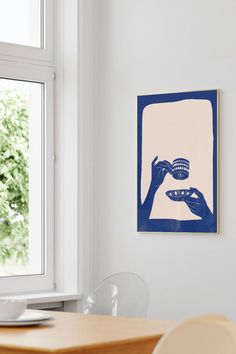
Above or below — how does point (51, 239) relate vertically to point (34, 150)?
below

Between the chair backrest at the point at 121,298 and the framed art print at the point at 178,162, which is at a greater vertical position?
the framed art print at the point at 178,162

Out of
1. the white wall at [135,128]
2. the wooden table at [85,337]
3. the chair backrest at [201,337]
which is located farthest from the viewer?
the white wall at [135,128]

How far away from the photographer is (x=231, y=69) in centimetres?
445

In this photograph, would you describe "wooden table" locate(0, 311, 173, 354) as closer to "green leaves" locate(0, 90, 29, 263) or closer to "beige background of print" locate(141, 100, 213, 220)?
"beige background of print" locate(141, 100, 213, 220)

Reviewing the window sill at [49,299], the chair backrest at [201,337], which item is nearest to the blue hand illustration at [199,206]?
the window sill at [49,299]

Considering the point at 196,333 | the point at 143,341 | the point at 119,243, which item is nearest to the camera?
the point at 196,333

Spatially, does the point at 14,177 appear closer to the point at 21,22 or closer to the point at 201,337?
the point at 21,22

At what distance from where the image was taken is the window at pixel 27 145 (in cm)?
488

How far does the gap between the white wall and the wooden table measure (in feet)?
3.67

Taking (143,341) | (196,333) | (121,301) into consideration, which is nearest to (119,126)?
(121,301)

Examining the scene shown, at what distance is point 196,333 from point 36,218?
2.93 m

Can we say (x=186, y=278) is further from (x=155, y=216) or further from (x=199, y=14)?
(x=199, y=14)

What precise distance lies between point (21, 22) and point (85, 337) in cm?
255

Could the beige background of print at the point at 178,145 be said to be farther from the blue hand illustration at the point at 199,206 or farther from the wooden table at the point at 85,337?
the wooden table at the point at 85,337
